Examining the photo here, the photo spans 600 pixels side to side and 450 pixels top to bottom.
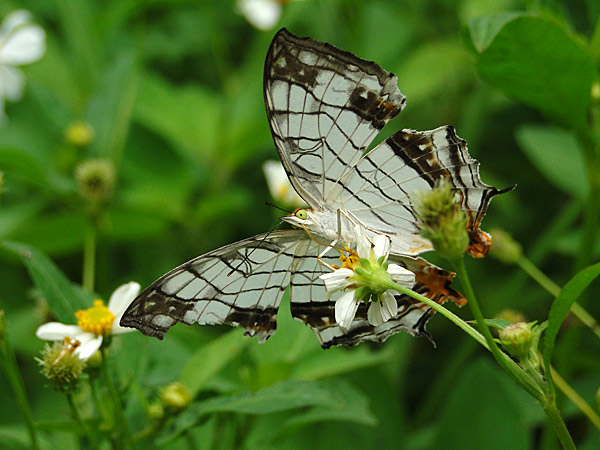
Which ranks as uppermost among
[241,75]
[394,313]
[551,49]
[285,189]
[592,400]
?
[241,75]

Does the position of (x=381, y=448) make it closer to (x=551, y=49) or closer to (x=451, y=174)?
(x=451, y=174)

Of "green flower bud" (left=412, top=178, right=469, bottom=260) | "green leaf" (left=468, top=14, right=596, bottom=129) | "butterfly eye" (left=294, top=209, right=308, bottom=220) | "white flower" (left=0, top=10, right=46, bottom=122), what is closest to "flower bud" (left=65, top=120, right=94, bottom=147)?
"white flower" (left=0, top=10, right=46, bottom=122)

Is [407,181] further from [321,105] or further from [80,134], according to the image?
[80,134]

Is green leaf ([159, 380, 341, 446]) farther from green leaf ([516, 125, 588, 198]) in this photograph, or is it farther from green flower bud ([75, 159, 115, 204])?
green leaf ([516, 125, 588, 198])

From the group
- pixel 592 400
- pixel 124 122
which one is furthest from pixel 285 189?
pixel 592 400

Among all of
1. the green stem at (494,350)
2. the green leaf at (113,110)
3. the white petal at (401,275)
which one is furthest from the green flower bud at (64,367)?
the green leaf at (113,110)
